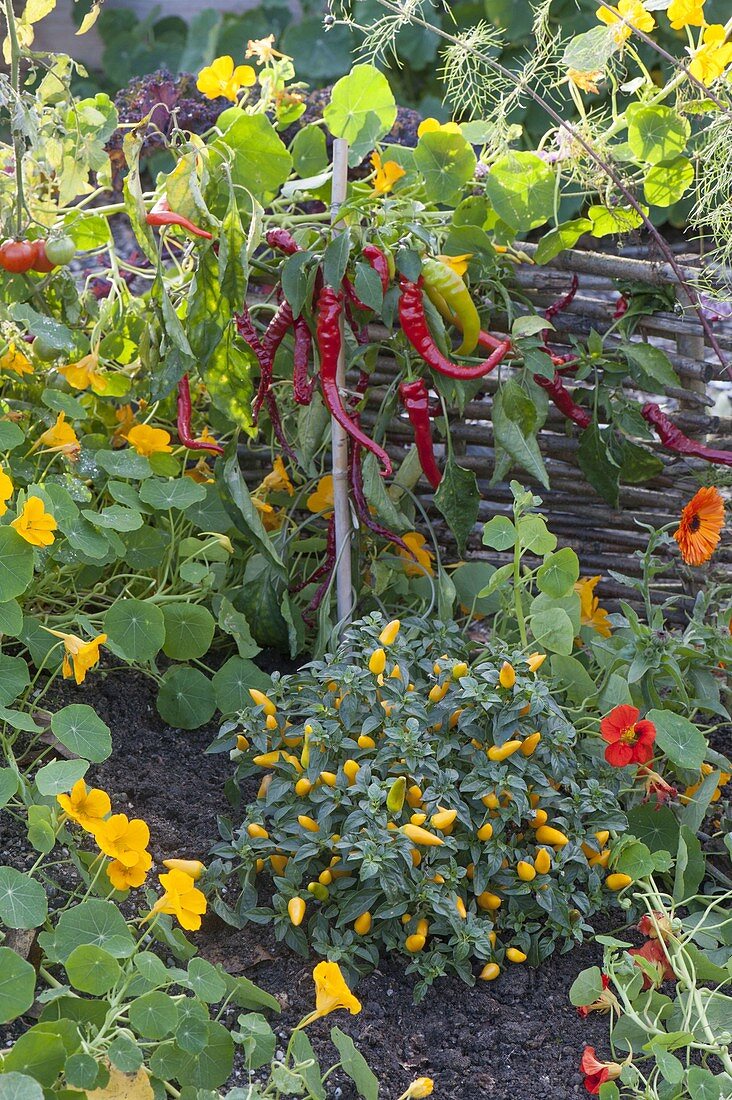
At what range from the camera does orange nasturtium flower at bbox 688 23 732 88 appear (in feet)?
5.03

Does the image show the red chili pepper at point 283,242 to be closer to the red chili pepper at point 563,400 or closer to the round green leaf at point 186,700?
the red chili pepper at point 563,400

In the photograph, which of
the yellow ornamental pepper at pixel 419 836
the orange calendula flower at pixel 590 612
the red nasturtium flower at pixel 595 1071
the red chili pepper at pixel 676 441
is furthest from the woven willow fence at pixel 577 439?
the red nasturtium flower at pixel 595 1071

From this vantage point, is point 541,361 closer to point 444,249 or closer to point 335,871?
point 444,249

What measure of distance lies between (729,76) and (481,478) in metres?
0.75

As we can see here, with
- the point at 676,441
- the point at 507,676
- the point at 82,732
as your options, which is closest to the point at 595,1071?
the point at 507,676

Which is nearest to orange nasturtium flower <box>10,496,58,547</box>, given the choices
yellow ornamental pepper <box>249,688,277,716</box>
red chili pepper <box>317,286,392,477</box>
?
yellow ornamental pepper <box>249,688,277,716</box>

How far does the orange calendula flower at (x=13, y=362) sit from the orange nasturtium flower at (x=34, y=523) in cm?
48

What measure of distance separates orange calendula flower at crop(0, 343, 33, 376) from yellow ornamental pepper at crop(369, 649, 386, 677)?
2.47ft

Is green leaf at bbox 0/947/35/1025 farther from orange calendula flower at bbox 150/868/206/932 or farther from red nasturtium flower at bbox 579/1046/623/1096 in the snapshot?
red nasturtium flower at bbox 579/1046/623/1096

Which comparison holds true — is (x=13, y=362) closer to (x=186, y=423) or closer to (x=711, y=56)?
(x=186, y=423)

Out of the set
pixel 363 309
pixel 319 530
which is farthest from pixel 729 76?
pixel 319 530

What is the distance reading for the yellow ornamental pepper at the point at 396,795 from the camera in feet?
4.04

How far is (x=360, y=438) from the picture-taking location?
1.55 meters

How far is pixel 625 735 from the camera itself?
131cm
